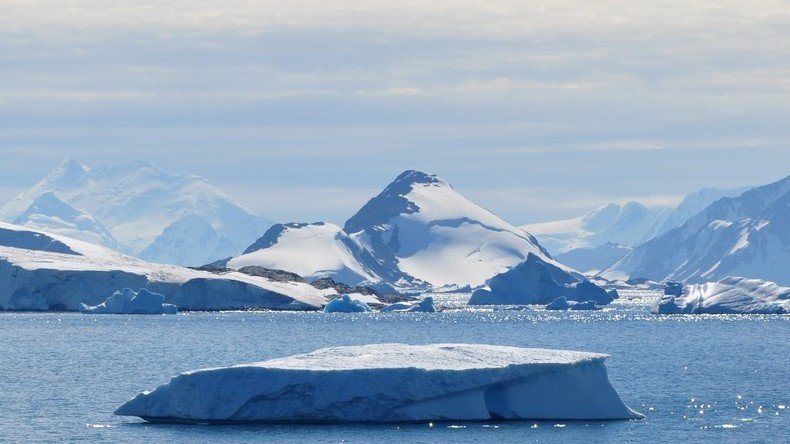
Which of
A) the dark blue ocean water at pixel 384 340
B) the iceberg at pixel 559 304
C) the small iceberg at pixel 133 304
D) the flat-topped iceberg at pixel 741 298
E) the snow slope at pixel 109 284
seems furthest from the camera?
the iceberg at pixel 559 304

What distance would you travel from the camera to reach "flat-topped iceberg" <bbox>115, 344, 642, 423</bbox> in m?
42.5

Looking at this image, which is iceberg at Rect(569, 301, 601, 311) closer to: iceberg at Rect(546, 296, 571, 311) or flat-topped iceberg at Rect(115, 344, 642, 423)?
iceberg at Rect(546, 296, 571, 311)

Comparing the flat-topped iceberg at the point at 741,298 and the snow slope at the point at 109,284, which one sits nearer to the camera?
the flat-topped iceberg at the point at 741,298

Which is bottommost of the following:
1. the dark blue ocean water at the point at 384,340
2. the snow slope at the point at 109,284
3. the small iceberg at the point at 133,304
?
the dark blue ocean water at the point at 384,340

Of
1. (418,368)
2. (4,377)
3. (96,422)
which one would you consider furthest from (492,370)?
(4,377)

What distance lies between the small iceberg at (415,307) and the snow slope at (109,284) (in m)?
11.9

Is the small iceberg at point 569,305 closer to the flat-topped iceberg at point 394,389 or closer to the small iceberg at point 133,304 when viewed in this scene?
the small iceberg at point 133,304

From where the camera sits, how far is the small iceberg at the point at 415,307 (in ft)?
586

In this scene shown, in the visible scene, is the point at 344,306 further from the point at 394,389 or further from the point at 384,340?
the point at 394,389

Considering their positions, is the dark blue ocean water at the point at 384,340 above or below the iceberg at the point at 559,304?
below

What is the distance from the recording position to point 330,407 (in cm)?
4362

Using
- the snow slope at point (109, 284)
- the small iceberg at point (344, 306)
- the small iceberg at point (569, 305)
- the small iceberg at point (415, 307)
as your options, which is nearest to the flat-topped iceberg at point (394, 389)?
the snow slope at point (109, 284)

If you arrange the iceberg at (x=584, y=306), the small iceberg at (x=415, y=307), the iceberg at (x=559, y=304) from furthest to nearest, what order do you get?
the iceberg at (x=584, y=306) → the iceberg at (x=559, y=304) → the small iceberg at (x=415, y=307)

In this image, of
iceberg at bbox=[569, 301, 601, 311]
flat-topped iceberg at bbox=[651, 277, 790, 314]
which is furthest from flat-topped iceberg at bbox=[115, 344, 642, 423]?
iceberg at bbox=[569, 301, 601, 311]
